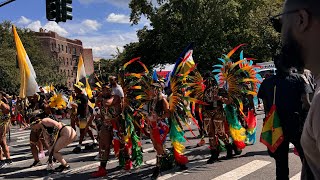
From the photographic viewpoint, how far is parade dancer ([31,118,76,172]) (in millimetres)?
6973

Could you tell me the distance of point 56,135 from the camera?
7.08m

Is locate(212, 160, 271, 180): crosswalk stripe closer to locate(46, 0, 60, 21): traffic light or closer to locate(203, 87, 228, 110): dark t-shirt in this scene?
locate(203, 87, 228, 110): dark t-shirt

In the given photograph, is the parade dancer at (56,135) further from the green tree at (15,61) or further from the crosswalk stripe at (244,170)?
the green tree at (15,61)

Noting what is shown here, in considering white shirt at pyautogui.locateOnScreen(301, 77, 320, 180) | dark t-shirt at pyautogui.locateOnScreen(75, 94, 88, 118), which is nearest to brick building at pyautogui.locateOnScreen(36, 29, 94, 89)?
dark t-shirt at pyautogui.locateOnScreen(75, 94, 88, 118)

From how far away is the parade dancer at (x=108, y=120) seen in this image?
6.72 meters

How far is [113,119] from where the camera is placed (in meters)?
6.82

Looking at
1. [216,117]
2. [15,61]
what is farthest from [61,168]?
[15,61]

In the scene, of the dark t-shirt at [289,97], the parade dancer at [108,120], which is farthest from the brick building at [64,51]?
the dark t-shirt at [289,97]

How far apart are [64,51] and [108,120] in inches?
2880

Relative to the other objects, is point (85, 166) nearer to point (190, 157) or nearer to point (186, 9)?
point (190, 157)

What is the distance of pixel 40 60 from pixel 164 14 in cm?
2961

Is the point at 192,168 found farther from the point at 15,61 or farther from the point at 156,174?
the point at 15,61

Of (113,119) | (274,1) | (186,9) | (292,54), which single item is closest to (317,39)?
(292,54)

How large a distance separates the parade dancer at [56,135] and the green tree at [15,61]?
108 ft
